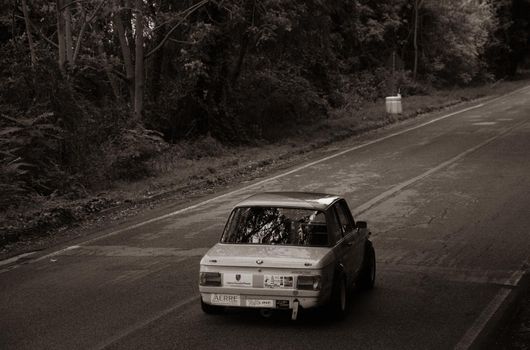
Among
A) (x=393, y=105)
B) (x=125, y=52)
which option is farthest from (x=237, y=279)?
(x=393, y=105)

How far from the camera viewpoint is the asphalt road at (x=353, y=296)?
763 centimetres

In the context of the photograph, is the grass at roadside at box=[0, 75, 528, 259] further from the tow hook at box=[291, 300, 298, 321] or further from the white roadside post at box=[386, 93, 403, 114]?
the tow hook at box=[291, 300, 298, 321]

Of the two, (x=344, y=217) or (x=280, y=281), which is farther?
(x=344, y=217)

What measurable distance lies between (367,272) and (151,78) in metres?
18.3

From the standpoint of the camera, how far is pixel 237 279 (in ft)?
25.1

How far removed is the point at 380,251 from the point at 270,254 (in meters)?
3.94

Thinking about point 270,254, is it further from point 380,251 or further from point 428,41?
point 428,41

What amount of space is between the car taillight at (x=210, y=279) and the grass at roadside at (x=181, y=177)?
536 cm

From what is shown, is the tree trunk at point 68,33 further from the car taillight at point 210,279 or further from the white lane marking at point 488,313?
the white lane marking at point 488,313

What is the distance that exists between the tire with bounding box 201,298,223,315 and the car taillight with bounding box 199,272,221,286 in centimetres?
33

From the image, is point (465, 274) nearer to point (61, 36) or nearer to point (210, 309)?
point (210, 309)

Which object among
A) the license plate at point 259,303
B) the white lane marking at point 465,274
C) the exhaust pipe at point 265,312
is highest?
the license plate at point 259,303

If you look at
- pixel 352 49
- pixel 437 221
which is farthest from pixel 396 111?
pixel 437 221

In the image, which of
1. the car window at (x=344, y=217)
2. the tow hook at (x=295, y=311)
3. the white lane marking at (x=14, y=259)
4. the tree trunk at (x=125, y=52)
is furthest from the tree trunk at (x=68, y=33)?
the tow hook at (x=295, y=311)
